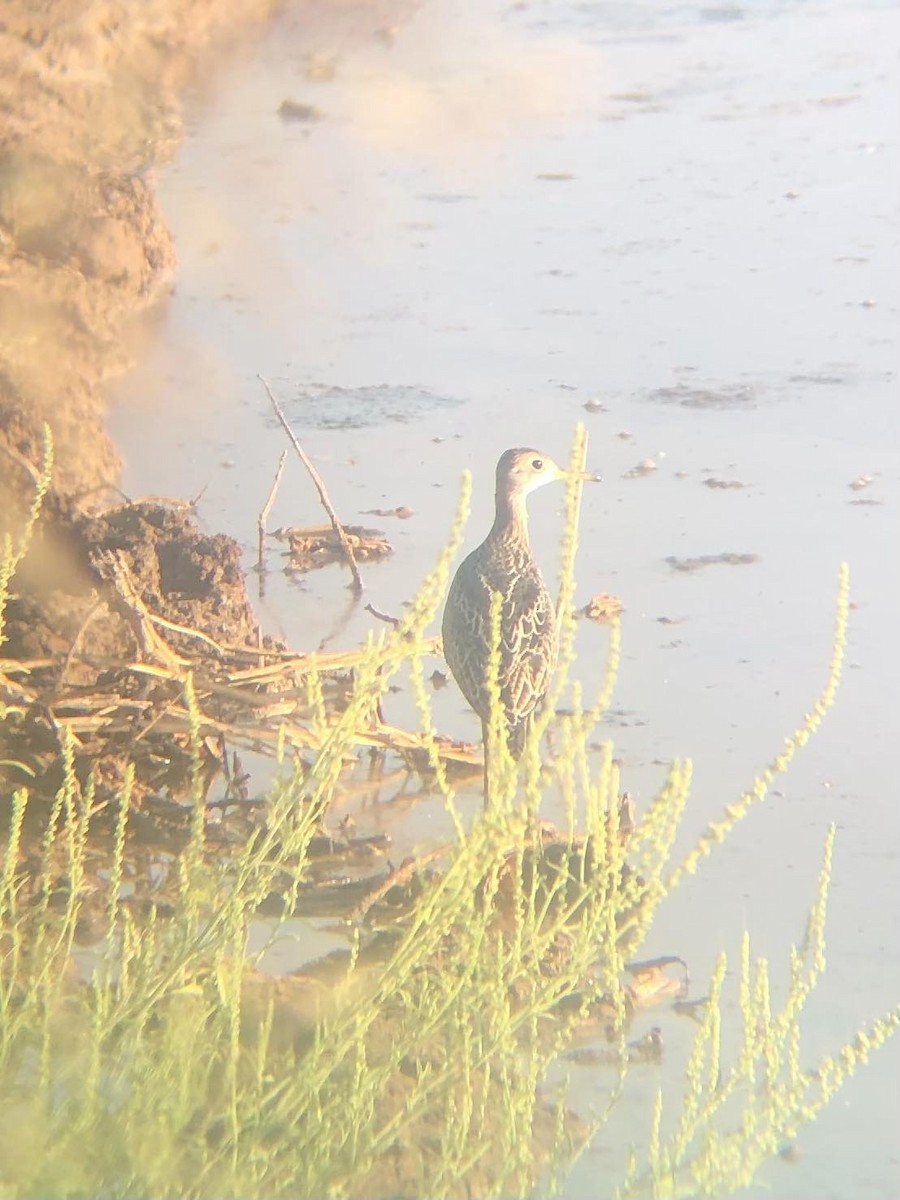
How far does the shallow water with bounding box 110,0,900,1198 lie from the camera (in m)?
3.31

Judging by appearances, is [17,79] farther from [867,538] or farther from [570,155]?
[570,155]

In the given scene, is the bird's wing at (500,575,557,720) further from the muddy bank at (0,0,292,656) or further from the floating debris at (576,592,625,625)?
the muddy bank at (0,0,292,656)

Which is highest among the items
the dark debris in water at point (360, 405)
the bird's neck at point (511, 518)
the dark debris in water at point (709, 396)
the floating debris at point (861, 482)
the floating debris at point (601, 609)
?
the dark debris in water at point (709, 396)

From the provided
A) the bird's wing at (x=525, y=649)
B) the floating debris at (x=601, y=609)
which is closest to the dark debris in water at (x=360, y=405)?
the floating debris at (x=601, y=609)

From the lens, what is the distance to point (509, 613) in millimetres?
5090

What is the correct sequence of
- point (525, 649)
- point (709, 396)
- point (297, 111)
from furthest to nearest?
point (709, 396) < point (525, 649) < point (297, 111)

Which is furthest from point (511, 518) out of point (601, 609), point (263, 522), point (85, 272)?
point (85, 272)

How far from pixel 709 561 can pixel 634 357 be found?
1870mm

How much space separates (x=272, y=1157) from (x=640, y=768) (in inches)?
88.1

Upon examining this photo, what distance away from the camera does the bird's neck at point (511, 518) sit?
577 cm

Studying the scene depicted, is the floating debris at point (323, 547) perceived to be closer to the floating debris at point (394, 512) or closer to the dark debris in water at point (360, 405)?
the floating debris at point (394, 512)

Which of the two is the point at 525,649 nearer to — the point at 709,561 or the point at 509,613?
the point at 509,613

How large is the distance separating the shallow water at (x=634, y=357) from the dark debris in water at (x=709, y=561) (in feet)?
0.10

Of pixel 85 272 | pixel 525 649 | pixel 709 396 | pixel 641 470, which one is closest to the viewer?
pixel 525 649
